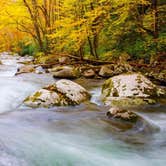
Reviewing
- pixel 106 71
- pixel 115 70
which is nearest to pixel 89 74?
pixel 106 71

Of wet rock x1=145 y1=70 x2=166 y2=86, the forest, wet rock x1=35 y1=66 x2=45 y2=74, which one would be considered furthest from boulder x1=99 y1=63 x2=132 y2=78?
wet rock x1=35 y1=66 x2=45 y2=74

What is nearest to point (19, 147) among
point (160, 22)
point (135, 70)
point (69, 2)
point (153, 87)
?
point (153, 87)

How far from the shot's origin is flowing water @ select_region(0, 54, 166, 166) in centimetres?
427

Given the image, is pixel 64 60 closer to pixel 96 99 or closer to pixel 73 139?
pixel 96 99

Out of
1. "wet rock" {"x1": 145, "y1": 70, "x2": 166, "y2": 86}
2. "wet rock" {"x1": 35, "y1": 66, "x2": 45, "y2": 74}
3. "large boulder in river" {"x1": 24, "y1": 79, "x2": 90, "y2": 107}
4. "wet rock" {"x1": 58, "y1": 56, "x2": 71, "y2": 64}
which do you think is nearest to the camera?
"large boulder in river" {"x1": 24, "y1": 79, "x2": 90, "y2": 107}

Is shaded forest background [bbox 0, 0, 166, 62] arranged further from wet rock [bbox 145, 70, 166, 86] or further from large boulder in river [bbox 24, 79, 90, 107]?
large boulder in river [bbox 24, 79, 90, 107]

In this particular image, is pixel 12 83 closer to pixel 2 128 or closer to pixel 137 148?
pixel 2 128

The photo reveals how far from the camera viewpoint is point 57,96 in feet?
24.2

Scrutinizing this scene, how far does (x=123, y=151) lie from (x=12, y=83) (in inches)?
231

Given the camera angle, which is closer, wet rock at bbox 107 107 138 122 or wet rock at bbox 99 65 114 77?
wet rock at bbox 107 107 138 122

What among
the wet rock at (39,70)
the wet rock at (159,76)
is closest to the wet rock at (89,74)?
the wet rock at (159,76)

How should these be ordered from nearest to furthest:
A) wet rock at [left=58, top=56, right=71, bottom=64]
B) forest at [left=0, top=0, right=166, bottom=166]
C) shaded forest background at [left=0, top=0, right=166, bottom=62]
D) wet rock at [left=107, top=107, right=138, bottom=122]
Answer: forest at [left=0, top=0, right=166, bottom=166], wet rock at [left=107, top=107, right=138, bottom=122], shaded forest background at [left=0, top=0, right=166, bottom=62], wet rock at [left=58, top=56, right=71, bottom=64]

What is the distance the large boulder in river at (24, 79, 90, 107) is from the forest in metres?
0.02

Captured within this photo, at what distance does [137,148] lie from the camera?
4965 millimetres
